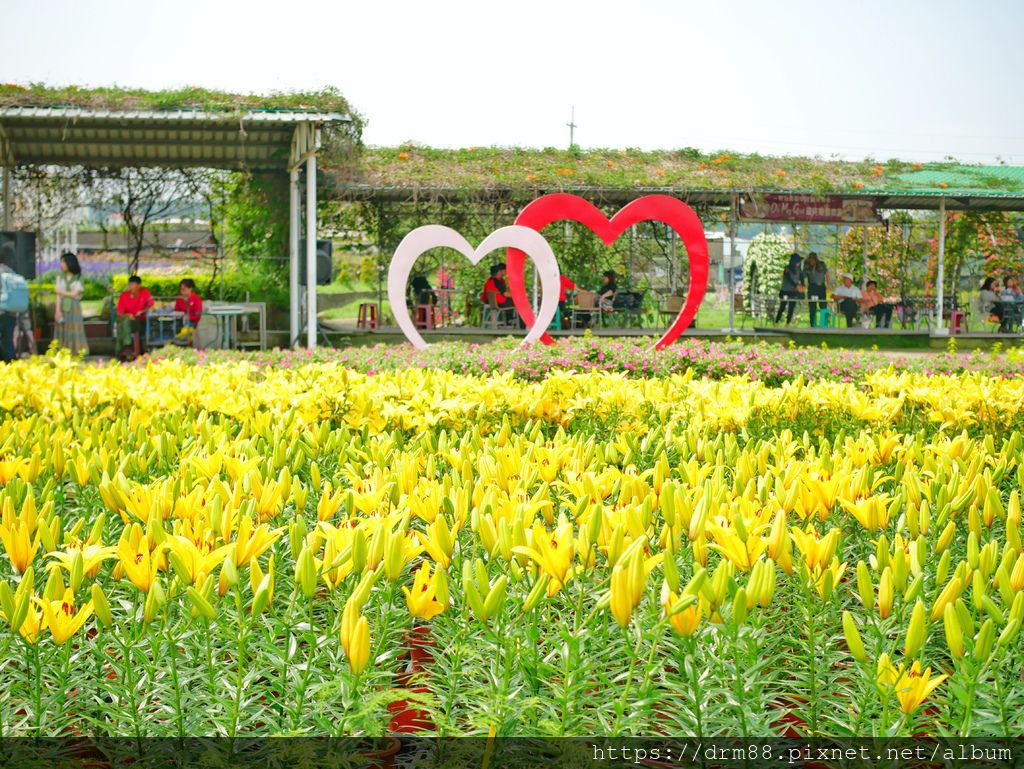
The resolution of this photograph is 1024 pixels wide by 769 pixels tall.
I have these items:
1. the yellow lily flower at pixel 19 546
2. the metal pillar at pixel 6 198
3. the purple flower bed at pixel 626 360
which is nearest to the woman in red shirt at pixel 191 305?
the metal pillar at pixel 6 198

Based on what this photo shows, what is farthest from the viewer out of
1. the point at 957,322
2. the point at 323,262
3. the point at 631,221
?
the point at 957,322

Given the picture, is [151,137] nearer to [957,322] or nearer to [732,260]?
[732,260]

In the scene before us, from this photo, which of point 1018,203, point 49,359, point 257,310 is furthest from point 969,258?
point 49,359

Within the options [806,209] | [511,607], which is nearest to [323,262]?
[806,209]

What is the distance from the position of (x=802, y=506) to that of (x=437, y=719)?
94cm

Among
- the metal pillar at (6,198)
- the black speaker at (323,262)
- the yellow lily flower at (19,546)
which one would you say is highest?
the metal pillar at (6,198)

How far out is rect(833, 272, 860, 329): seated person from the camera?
18.3 metres

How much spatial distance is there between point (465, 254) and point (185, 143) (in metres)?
6.09

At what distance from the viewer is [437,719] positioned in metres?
1.46

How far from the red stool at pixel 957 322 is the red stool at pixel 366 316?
392 inches

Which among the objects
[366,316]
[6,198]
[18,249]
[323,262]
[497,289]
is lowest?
[366,316]

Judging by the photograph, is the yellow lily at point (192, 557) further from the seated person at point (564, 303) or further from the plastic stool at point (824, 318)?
the plastic stool at point (824, 318)

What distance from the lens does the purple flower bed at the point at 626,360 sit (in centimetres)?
862

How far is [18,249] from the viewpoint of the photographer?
1331cm
